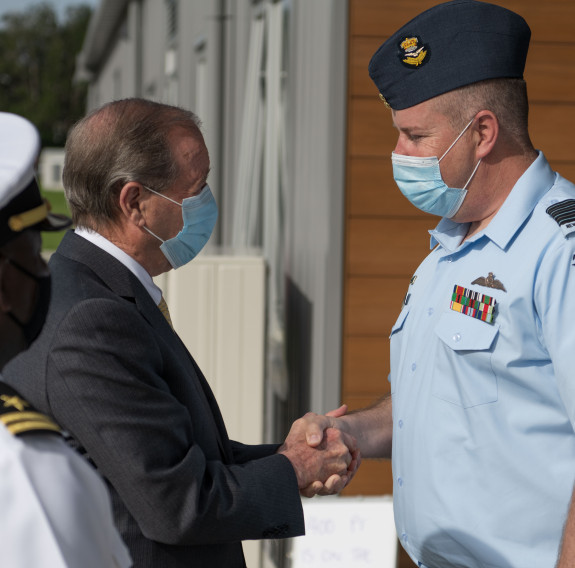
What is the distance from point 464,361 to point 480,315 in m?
0.11

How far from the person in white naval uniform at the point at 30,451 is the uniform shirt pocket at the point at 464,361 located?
1.00 meters

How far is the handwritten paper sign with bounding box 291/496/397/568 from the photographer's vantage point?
375cm

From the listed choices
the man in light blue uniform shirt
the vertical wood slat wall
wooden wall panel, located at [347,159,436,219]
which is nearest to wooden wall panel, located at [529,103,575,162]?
the vertical wood slat wall

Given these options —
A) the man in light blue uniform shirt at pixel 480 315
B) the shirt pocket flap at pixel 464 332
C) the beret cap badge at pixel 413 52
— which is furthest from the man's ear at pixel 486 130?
the shirt pocket flap at pixel 464 332

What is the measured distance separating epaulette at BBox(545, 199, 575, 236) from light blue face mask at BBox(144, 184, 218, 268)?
86 cm

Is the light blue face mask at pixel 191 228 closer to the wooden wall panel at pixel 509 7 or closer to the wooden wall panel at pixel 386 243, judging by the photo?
the wooden wall panel at pixel 386 243

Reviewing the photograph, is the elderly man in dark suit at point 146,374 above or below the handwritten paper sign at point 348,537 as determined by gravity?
above

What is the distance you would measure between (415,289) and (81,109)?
3677 inches

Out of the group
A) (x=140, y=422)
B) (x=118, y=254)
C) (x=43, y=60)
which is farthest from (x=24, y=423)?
(x=43, y=60)

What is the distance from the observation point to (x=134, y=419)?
1.85 m

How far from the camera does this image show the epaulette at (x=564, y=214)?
191 centimetres

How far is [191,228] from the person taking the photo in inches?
92.9

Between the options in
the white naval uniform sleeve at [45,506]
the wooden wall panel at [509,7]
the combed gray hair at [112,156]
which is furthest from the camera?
the wooden wall panel at [509,7]

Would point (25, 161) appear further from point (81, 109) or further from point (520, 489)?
point (81, 109)
